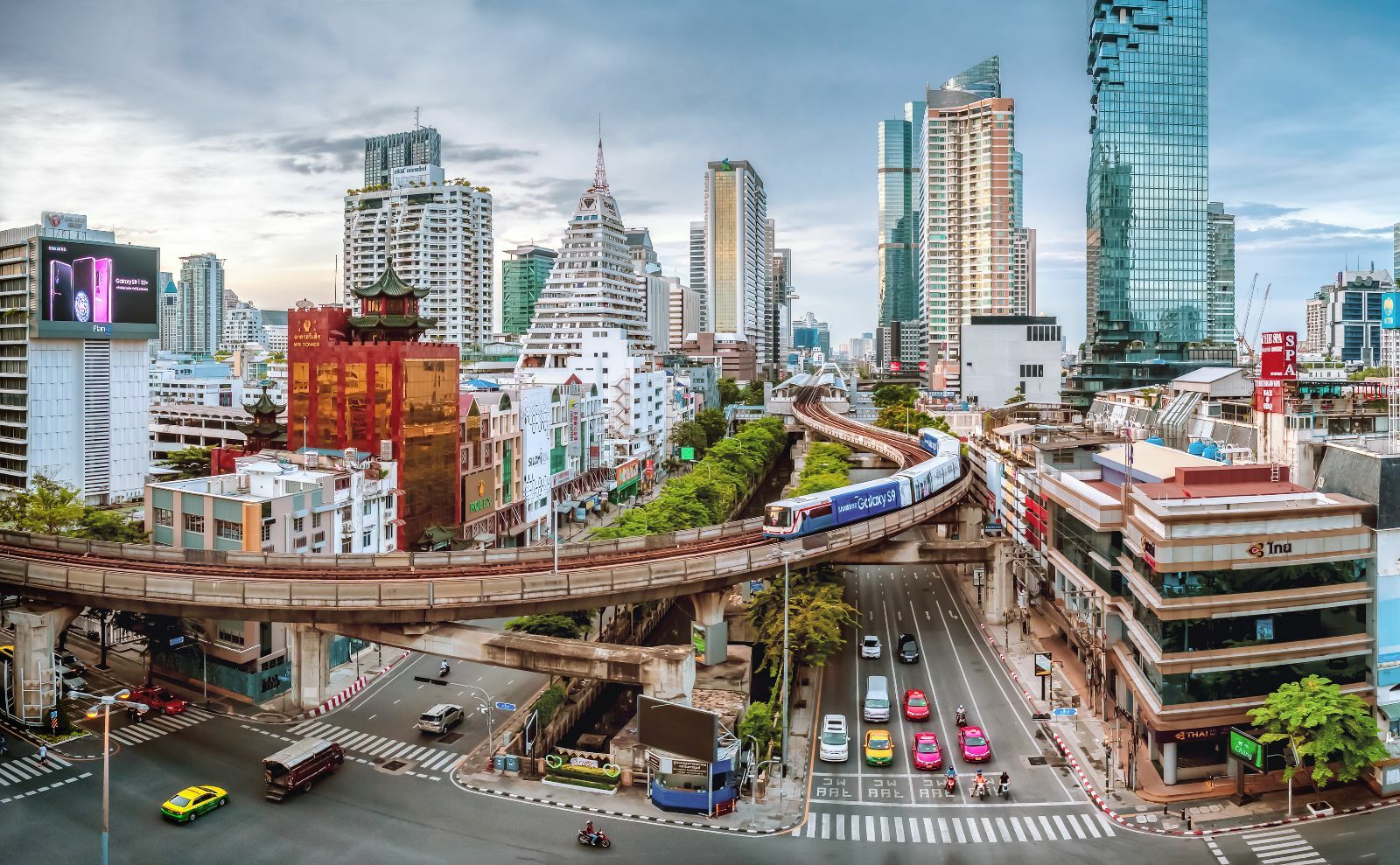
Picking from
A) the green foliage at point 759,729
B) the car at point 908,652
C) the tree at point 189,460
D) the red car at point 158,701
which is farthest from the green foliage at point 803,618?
the tree at point 189,460

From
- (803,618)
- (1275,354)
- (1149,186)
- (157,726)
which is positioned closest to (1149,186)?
(1149,186)

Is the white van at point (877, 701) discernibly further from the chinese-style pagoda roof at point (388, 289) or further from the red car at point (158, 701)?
the chinese-style pagoda roof at point (388, 289)

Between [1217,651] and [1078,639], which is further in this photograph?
[1078,639]

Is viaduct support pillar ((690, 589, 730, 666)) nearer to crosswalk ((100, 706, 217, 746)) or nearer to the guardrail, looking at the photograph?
the guardrail

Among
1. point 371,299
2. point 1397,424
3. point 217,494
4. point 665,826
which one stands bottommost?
point 665,826

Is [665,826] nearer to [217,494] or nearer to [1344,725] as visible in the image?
[1344,725]

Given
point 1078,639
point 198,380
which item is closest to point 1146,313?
point 1078,639

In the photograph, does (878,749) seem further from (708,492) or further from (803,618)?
(708,492)
